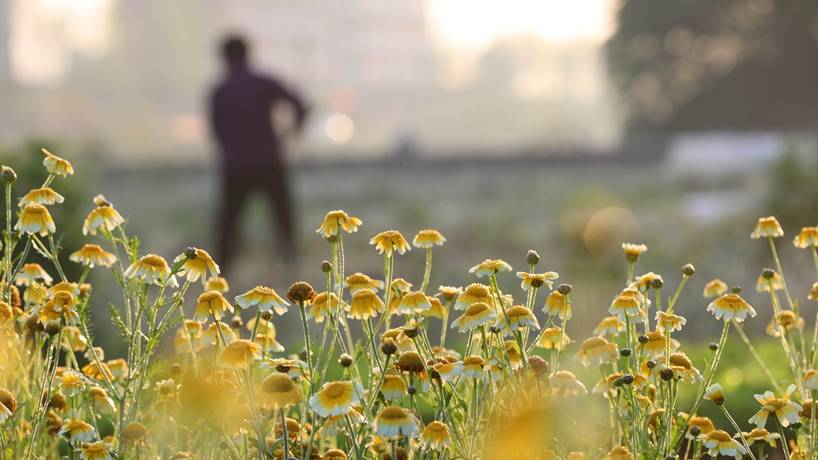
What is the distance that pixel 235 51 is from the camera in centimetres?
831

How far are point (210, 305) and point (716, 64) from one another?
79.4 feet

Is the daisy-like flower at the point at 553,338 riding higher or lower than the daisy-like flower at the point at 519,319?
lower

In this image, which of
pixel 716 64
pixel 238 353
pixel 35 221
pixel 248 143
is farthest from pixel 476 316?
pixel 716 64

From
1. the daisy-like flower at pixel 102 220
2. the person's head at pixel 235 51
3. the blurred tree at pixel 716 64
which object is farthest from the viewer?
the blurred tree at pixel 716 64

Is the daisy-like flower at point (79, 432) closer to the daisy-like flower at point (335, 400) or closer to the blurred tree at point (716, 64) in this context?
the daisy-like flower at point (335, 400)

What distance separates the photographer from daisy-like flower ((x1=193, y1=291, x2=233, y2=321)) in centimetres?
210

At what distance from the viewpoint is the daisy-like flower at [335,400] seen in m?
1.85

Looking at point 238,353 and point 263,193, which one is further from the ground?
point 238,353

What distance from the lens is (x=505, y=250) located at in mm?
11492

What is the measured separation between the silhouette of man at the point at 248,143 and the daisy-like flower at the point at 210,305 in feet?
19.8

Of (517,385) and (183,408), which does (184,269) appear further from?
(517,385)

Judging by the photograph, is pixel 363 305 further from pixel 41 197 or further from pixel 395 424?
pixel 41 197

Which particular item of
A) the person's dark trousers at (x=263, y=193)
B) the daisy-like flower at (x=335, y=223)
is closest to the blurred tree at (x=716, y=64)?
the person's dark trousers at (x=263, y=193)

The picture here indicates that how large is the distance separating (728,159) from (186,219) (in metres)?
12.1
